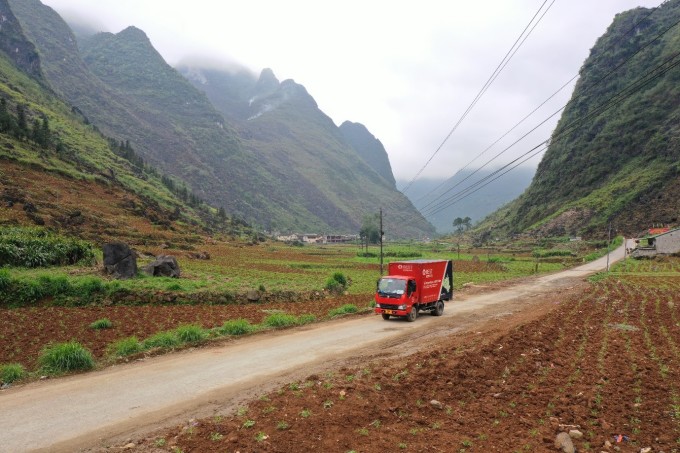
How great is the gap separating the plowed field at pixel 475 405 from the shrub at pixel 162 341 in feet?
23.0

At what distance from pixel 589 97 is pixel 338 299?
167 meters

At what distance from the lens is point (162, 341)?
1556cm

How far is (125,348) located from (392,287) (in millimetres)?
13623

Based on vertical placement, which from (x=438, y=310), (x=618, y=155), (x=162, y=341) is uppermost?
(x=618, y=155)

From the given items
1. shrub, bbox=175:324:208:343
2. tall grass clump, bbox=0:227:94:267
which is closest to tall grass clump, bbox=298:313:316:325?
shrub, bbox=175:324:208:343

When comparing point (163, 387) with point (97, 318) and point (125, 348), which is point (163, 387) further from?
point (97, 318)

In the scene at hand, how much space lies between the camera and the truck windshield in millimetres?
22453

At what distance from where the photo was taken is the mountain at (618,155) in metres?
109

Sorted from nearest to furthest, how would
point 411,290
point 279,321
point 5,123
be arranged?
point 279,321, point 411,290, point 5,123

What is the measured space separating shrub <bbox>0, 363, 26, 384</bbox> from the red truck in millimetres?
15933

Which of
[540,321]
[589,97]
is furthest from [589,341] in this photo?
[589,97]

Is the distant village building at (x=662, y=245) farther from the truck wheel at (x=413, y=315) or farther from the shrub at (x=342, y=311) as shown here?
the shrub at (x=342, y=311)

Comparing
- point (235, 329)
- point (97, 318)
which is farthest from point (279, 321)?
point (97, 318)

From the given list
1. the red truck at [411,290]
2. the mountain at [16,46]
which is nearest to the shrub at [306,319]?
the red truck at [411,290]
